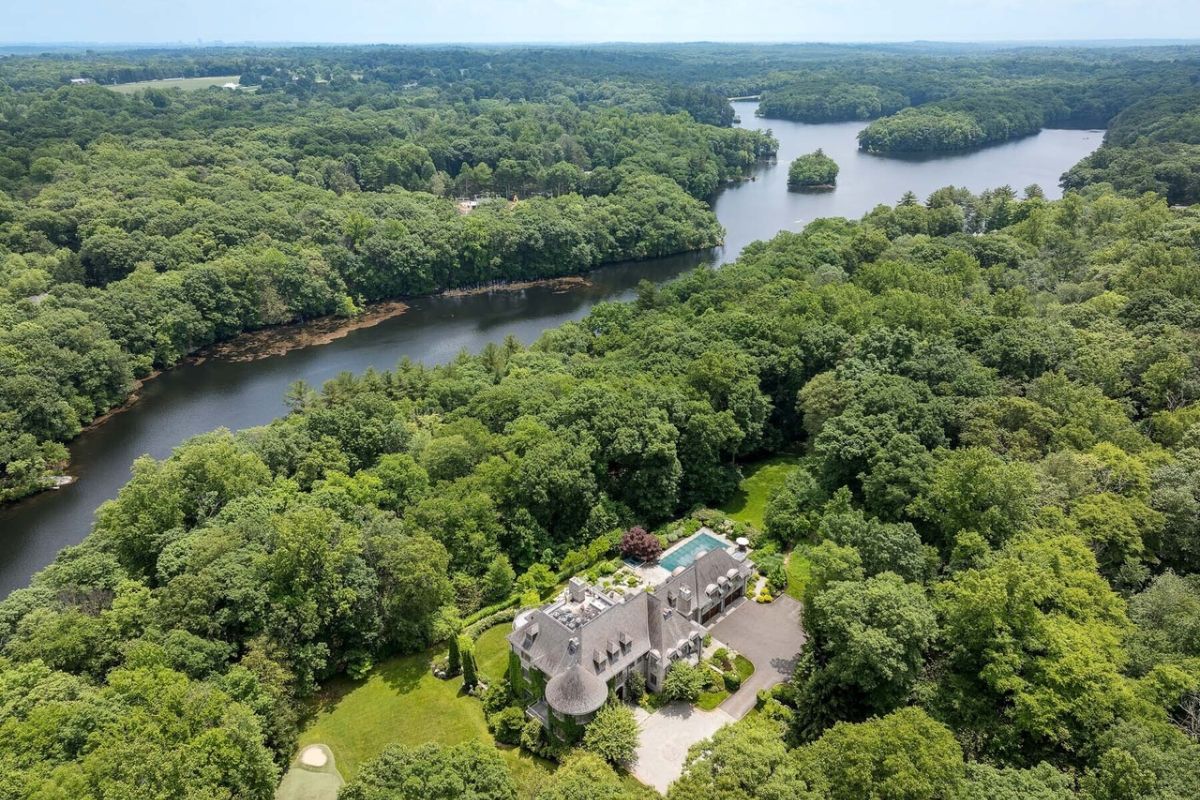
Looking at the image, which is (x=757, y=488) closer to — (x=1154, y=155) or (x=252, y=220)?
(x=252, y=220)

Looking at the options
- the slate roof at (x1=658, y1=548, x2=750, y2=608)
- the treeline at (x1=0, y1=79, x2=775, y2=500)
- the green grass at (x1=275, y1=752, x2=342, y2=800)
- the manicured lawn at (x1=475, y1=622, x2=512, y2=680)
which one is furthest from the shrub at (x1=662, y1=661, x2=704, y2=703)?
the treeline at (x1=0, y1=79, x2=775, y2=500)

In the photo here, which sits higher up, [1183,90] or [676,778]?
[1183,90]

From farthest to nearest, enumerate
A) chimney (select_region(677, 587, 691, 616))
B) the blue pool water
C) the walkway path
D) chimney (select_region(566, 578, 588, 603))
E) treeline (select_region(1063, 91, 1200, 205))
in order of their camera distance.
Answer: treeline (select_region(1063, 91, 1200, 205)) < the blue pool water < chimney (select_region(677, 587, 691, 616)) < chimney (select_region(566, 578, 588, 603)) < the walkway path

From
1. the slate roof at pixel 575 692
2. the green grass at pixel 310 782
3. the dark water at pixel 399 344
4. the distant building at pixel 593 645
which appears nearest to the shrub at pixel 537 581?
the distant building at pixel 593 645

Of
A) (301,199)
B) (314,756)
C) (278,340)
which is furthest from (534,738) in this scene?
(301,199)

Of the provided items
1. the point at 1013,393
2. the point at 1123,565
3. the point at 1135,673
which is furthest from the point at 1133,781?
the point at 1013,393

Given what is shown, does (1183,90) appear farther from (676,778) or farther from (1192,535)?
(676,778)

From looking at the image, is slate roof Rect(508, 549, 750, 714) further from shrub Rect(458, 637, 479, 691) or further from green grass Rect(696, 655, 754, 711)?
green grass Rect(696, 655, 754, 711)
